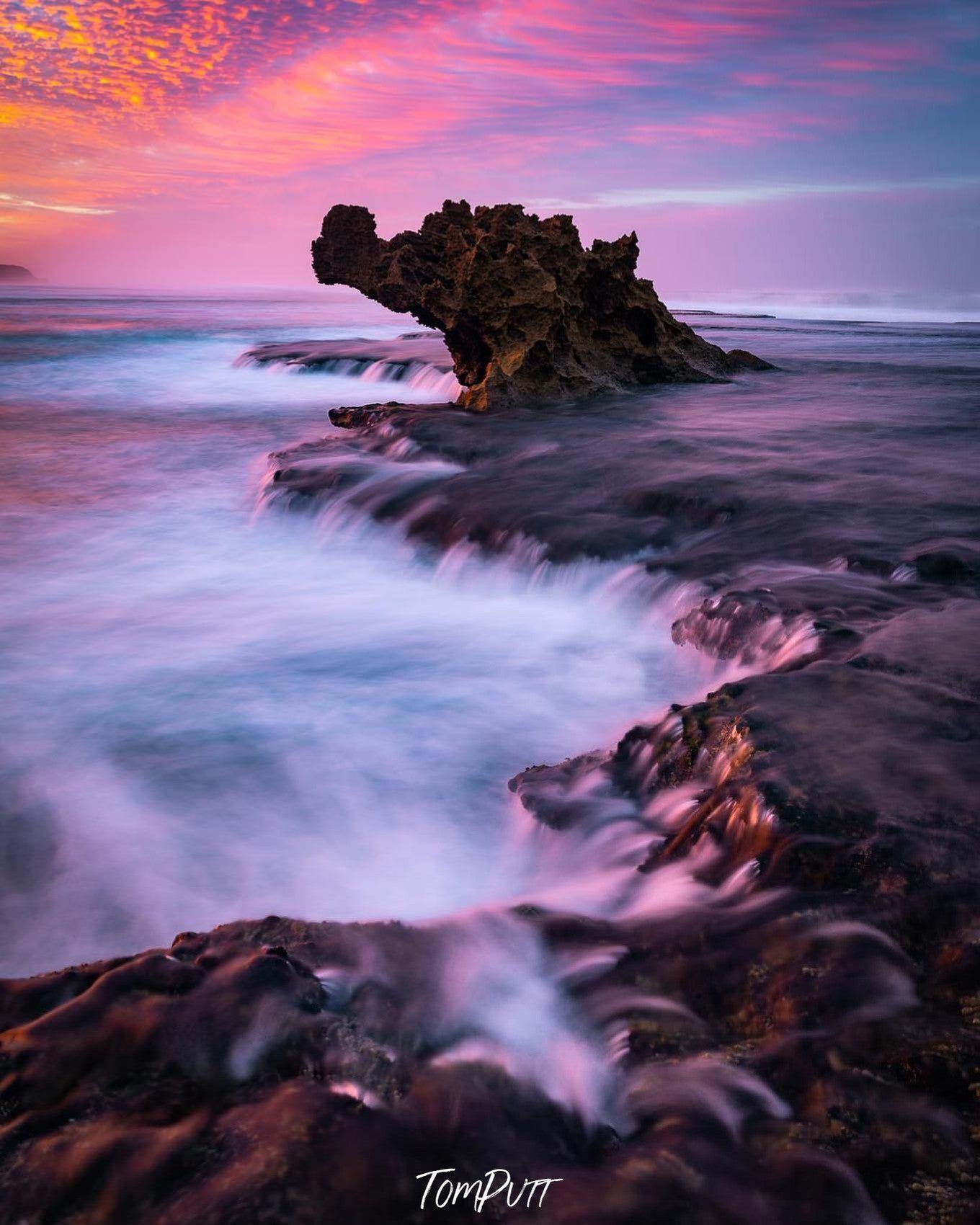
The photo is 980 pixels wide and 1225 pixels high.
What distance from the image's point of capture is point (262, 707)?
519 cm

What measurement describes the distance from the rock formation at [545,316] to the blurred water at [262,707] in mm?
4072

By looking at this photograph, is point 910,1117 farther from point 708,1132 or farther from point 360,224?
point 360,224

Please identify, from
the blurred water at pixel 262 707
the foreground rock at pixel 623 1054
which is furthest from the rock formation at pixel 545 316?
the foreground rock at pixel 623 1054

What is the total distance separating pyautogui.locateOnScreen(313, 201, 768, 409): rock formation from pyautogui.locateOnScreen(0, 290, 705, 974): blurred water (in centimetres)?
407

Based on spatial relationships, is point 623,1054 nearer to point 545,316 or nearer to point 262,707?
point 262,707

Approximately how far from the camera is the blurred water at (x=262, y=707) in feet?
11.5

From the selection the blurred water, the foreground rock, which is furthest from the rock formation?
the foreground rock

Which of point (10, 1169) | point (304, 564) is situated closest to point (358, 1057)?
point (10, 1169)

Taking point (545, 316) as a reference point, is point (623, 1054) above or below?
below

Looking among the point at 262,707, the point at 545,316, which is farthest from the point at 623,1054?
the point at 545,316

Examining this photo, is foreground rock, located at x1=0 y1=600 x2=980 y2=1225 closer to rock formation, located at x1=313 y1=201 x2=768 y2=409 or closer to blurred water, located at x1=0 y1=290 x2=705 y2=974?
blurred water, located at x1=0 y1=290 x2=705 y2=974

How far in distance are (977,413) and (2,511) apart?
12193 millimetres

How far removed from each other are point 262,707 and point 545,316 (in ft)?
29.0

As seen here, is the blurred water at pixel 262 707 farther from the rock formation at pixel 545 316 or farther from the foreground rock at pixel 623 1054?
the rock formation at pixel 545 316
